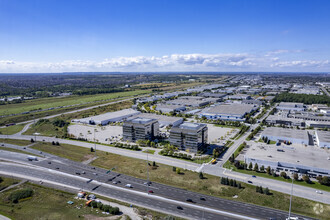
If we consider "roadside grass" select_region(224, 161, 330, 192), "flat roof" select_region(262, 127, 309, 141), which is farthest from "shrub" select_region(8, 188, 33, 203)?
"flat roof" select_region(262, 127, 309, 141)

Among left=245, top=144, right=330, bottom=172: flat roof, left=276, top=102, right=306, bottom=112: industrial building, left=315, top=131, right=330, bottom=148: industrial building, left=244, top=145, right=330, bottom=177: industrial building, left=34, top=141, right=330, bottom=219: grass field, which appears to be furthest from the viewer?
left=276, top=102, right=306, bottom=112: industrial building

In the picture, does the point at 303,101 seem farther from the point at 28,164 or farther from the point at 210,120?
the point at 28,164

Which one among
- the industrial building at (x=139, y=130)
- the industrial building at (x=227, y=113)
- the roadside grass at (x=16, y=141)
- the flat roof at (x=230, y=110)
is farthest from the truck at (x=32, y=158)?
the flat roof at (x=230, y=110)

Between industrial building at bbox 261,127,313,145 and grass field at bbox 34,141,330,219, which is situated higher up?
industrial building at bbox 261,127,313,145

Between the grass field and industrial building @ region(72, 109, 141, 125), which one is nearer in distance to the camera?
the grass field

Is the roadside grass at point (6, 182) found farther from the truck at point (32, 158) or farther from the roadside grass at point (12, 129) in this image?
the roadside grass at point (12, 129)

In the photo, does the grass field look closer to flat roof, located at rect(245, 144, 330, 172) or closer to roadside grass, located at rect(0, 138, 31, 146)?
roadside grass, located at rect(0, 138, 31, 146)

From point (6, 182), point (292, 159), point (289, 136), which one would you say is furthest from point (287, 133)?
point (6, 182)
